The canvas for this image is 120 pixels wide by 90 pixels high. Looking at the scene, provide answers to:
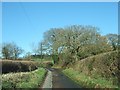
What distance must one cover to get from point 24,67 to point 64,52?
16.8 meters

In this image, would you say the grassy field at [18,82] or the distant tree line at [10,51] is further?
the distant tree line at [10,51]

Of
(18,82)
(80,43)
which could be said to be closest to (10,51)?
(80,43)

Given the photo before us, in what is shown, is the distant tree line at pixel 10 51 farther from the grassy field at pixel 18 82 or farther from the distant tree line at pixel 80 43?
the grassy field at pixel 18 82

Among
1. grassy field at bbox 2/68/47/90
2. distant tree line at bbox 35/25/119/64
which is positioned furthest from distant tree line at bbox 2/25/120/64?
grassy field at bbox 2/68/47/90

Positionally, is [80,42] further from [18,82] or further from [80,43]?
[18,82]

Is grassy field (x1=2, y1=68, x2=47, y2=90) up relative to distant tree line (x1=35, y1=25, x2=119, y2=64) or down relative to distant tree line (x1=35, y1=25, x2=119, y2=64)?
down

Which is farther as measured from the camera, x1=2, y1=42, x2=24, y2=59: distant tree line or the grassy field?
x1=2, y1=42, x2=24, y2=59: distant tree line

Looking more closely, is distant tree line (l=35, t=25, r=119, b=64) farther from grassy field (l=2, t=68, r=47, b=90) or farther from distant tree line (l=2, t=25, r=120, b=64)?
grassy field (l=2, t=68, r=47, b=90)

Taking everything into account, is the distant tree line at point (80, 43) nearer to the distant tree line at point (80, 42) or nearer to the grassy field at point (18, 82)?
the distant tree line at point (80, 42)

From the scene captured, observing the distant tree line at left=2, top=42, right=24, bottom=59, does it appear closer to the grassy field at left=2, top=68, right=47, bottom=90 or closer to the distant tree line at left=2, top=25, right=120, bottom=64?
the distant tree line at left=2, top=25, right=120, bottom=64

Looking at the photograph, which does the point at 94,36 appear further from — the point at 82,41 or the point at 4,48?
the point at 4,48

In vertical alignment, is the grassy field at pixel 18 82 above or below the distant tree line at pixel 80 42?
below

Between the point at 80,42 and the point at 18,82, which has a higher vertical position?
the point at 80,42

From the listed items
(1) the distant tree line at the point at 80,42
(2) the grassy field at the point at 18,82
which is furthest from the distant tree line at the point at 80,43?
(2) the grassy field at the point at 18,82
